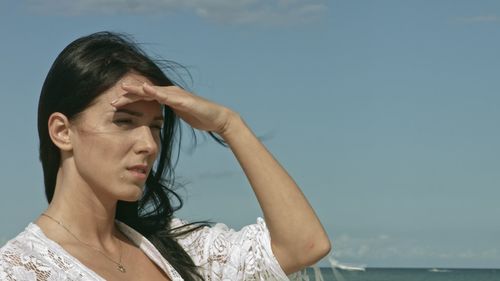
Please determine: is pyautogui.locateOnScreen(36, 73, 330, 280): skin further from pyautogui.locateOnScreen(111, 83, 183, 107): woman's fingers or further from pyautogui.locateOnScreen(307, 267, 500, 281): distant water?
pyautogui.locateOnScreen(307, 267, 500, 281): distant water

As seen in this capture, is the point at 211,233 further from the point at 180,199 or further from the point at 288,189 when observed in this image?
the point at 288,189

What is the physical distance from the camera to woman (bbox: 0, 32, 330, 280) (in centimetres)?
324

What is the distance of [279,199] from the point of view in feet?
11.2

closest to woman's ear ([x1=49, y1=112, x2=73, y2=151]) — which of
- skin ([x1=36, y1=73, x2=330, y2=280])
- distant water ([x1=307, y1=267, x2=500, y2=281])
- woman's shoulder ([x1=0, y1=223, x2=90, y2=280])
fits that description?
skin ([x1=36, y1=73, x2=330, y2=280])

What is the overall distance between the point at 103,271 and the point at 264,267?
48cm

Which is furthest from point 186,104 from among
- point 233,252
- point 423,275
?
point 423,275

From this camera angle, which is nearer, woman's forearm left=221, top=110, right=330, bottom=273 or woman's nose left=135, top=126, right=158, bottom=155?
woman's nose left=135, top=126, right=158, bottom=155

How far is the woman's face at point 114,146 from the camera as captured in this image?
127 inches

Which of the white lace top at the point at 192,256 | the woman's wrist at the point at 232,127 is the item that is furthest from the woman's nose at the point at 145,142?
the white lace top at the point at 192,256

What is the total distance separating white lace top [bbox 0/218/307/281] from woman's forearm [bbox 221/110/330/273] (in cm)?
8

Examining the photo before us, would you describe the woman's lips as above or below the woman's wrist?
below

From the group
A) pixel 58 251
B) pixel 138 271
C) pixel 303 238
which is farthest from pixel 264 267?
pixel 58 251

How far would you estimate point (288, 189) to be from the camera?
3416 mm

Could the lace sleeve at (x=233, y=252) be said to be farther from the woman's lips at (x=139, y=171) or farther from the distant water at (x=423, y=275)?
the distant water at (x=423, y=275)
